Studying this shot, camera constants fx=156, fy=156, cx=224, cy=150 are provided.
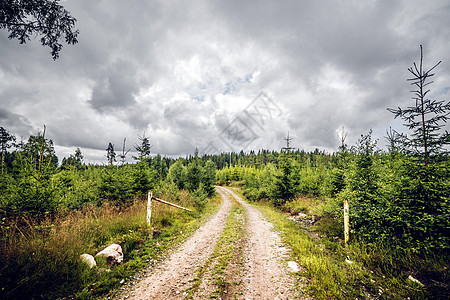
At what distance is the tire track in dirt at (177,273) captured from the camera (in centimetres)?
367

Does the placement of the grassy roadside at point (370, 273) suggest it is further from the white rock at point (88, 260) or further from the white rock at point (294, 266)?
the white rock at point (88, 260)

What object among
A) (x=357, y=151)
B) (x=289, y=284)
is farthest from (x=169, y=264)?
(x=357, y=151)

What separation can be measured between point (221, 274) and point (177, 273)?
50.2 inches

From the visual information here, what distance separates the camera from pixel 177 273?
4.53 meters

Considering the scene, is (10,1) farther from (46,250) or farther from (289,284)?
(289,284)

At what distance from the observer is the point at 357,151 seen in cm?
864

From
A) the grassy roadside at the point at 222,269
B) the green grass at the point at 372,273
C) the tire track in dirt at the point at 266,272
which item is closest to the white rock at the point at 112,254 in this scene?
the grassy roadside at the point at 222,269

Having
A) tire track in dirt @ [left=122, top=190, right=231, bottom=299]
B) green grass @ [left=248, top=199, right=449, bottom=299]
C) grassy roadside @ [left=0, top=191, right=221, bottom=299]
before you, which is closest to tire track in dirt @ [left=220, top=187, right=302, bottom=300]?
green grass @ [left=248, top=199, right=449, bottom=299]

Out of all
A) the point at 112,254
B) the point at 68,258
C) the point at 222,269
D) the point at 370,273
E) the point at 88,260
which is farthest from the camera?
the point at 112,254

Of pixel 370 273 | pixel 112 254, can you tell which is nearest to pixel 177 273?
pixel 112 254

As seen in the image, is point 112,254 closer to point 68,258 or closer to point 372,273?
point 68,258

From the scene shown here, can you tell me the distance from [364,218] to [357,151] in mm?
3922

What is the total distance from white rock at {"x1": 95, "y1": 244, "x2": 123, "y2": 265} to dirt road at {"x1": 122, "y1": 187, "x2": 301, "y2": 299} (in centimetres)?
135

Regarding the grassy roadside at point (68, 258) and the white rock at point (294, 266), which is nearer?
the grassy roadside at point (68, 258)
